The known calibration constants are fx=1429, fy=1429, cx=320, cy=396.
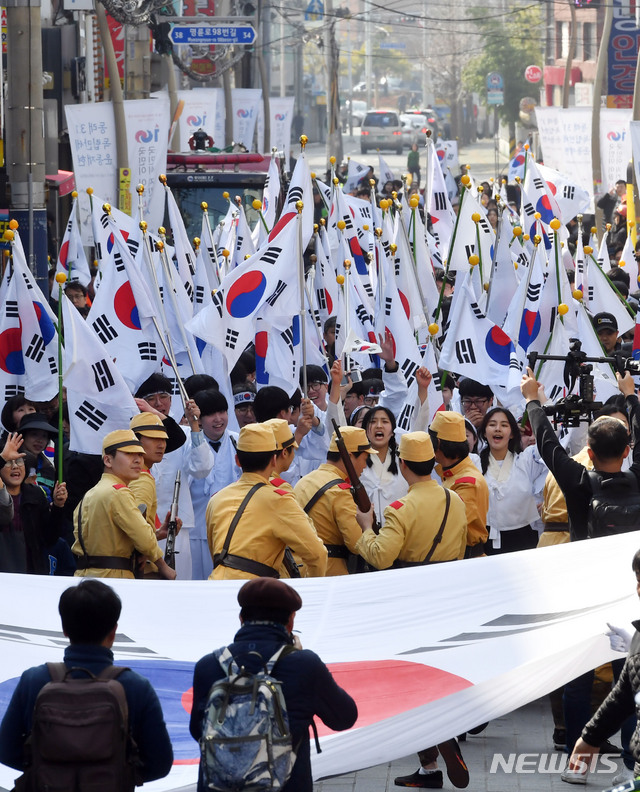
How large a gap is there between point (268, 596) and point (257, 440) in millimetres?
2038

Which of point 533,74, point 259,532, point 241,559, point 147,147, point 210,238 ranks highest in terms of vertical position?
point 533,74

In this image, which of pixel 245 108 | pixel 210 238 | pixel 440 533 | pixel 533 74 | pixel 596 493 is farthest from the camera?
pixel 533 74

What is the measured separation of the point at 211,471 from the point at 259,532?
1910 millimetres

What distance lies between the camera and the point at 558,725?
675 cm

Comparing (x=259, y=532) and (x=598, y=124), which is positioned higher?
(x=598, y=124)

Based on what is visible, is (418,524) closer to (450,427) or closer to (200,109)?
(450,427)

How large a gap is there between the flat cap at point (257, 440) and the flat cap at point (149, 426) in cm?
95

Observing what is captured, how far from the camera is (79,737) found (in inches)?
158

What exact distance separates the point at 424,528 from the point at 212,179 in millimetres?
13135

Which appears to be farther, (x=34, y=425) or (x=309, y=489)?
(x=34, y=425)

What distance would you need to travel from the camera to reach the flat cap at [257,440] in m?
6.29

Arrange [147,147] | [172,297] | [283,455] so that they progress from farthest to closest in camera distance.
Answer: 1. [147,147]
2. [172,297]
3. [283,455]

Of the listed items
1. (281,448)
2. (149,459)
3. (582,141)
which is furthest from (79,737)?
(582,141)

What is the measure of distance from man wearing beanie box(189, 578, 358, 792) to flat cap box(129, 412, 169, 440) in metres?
2.91
